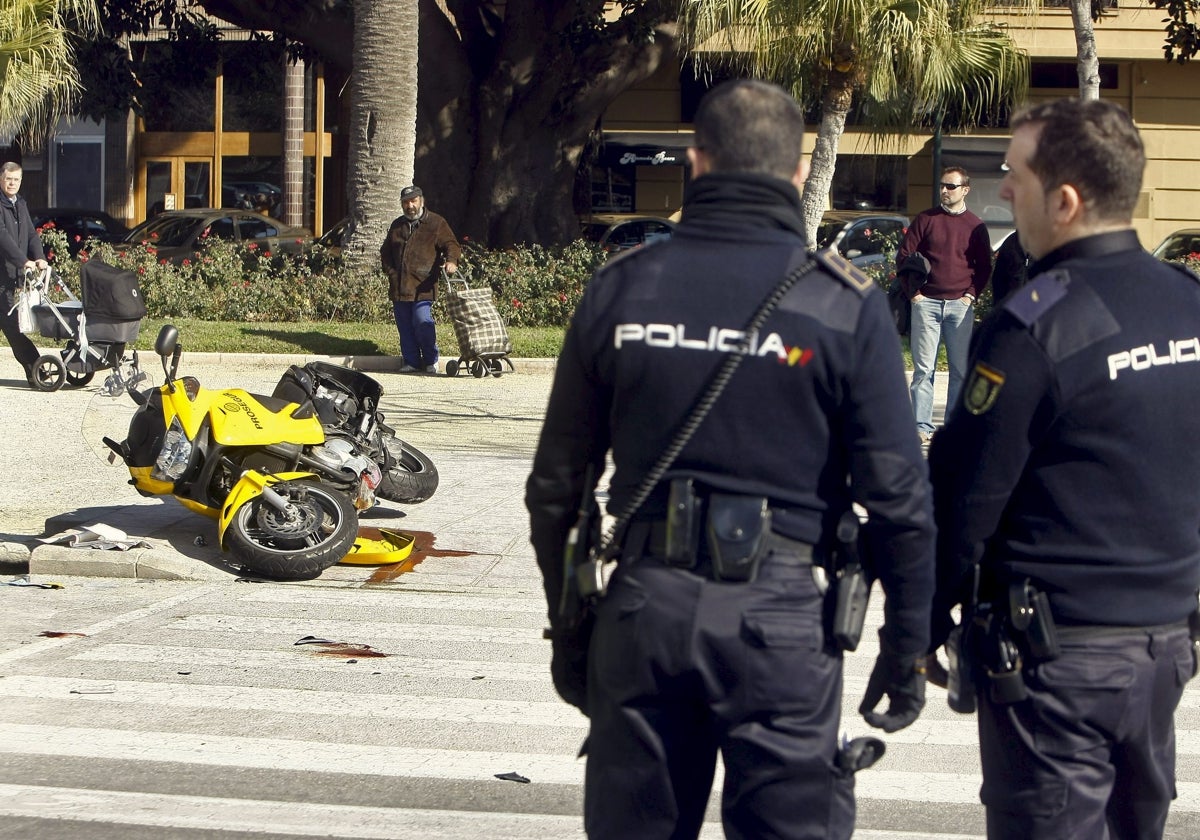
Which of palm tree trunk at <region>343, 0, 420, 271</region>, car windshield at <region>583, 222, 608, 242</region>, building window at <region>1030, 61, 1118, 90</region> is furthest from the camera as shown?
building window at <region>1030, 61, 1118, 90</region>

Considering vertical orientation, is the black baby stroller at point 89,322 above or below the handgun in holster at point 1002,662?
below

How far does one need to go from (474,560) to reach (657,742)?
5.67 meters

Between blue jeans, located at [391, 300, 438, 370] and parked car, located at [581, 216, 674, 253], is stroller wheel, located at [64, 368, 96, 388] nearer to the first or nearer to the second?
blue jeans, located at [391, 300, 438, 370]

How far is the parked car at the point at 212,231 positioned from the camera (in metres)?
26.9

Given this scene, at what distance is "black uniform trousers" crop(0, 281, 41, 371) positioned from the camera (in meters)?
14.1

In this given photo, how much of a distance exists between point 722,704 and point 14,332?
12.6m

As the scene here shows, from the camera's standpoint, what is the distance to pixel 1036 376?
2.91 meters

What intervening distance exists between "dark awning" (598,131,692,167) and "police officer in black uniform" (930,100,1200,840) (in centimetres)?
3029

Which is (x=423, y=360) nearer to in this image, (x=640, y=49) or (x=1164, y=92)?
(x=640, y=49)

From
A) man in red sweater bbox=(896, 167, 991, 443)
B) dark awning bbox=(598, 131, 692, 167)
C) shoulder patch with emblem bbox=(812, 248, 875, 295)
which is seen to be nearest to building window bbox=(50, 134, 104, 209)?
dark awning bbox=(598, 131, 692, 167)

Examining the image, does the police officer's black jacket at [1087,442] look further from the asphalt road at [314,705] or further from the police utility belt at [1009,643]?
the asphalt road at [314,705]

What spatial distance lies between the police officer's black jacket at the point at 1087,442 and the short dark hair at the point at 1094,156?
80mm

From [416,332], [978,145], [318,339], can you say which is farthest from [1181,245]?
[318,339]

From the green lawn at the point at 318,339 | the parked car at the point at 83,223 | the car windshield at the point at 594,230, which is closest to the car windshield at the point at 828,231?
the car windshield at the point at 594,230
